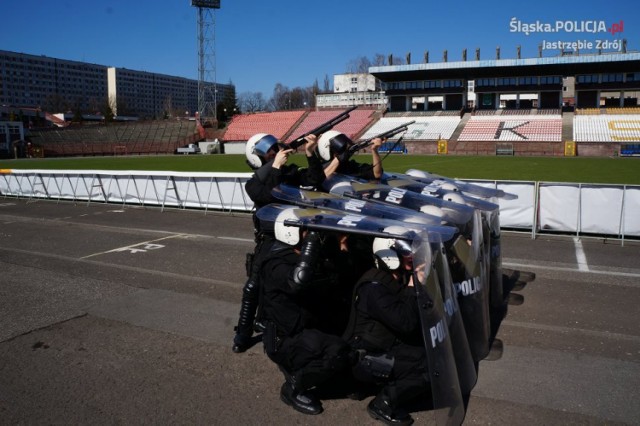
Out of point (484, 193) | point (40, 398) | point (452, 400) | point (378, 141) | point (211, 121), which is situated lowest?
point (40, 398)

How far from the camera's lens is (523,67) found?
54.9 meters

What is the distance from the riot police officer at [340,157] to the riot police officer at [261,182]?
0.43 meters

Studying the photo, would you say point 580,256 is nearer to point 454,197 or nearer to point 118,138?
point 454,197

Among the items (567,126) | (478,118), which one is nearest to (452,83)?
(478,118)

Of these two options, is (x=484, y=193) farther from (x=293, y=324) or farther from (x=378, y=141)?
(x=293, y=324)

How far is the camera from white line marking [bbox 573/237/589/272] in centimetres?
820

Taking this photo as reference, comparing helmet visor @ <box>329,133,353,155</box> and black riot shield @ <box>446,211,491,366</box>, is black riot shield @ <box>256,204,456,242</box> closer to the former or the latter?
black riot shield @ <box>446,211,491,366</box>

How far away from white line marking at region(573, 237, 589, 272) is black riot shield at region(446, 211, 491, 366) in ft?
14.6

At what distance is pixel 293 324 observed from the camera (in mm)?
3842

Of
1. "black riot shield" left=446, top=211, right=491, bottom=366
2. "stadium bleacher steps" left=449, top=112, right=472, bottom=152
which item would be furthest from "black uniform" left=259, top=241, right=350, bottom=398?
"stadium bleacher steps" left=449, top=112, right=472, bottom=152

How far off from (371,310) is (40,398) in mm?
2675

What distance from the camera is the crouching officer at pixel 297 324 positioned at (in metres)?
3.65

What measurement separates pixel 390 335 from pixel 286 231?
1061 millimetres

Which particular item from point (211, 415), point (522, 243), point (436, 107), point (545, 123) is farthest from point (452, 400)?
point (436, 107)
